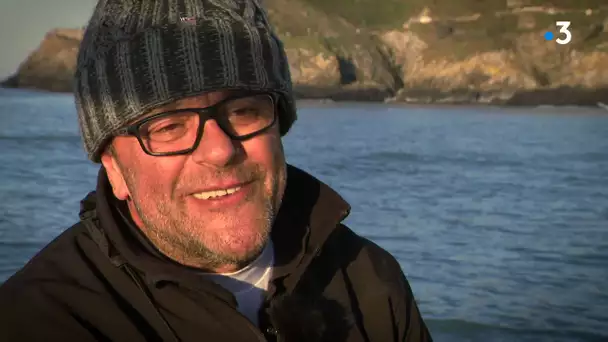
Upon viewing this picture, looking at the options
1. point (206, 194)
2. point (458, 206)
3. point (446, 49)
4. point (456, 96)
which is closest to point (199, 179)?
point (206, 194)

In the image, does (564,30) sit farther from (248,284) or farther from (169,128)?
(169,128)

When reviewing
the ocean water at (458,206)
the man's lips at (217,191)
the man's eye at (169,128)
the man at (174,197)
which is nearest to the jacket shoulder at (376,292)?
the man at (174,197)

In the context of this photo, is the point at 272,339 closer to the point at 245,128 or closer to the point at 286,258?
the point at 286,258

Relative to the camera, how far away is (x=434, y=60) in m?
15.1

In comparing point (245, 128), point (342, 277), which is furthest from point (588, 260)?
point (245, 128)

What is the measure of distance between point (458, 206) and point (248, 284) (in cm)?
569

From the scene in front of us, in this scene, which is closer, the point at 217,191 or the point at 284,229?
the point at 217,191

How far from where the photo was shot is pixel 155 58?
154 centimetres

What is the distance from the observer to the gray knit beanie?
5.04ft

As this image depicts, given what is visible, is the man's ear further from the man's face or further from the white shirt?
the white shirt

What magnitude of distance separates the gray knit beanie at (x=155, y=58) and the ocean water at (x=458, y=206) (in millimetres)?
3065

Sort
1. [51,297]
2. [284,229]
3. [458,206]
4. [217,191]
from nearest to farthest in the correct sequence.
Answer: [51,297]
[217,191]
[284,229]
[458,206]

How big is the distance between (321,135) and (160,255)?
999 centimetres

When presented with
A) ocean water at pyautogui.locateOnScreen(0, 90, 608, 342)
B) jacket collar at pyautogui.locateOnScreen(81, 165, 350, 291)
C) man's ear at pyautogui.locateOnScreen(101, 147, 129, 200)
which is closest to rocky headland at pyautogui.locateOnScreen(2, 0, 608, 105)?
ocean water at pyautogui.locateOnScreen(0, 90, 608, 342)
